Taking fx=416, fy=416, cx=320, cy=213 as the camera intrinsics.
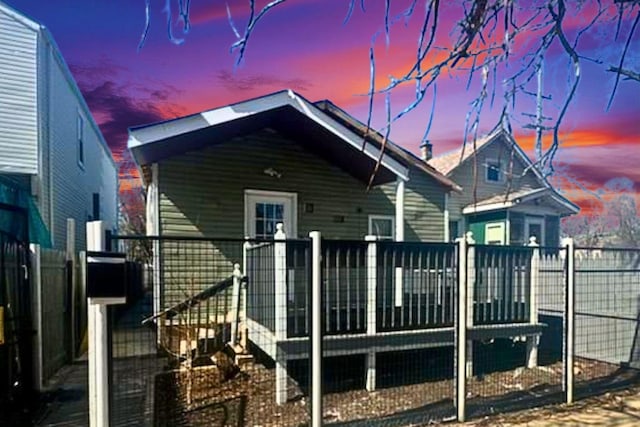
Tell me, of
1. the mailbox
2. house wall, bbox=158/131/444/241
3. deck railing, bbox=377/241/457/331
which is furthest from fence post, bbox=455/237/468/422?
house wall, bbox=158/131/444/241

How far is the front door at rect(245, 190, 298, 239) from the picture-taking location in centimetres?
775

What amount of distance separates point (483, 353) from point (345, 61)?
4.86 metres

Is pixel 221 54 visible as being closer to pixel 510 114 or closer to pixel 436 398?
pixel 510 114

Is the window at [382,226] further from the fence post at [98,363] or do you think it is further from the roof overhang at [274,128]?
the fence post at [98,363]

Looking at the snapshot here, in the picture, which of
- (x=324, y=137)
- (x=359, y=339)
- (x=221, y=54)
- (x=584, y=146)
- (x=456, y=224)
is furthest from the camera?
(x=456, y=224)

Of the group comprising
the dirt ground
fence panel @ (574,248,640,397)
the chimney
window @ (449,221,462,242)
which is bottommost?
the dirt ground

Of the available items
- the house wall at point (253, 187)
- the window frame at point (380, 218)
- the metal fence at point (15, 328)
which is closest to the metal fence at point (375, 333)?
the metal fence at point (15, 328)

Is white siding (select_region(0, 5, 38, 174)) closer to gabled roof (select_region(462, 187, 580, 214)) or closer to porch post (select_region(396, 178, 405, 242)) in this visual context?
porch post (select_region(396, 178, 405, 242))

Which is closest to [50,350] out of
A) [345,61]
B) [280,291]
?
[280,291]

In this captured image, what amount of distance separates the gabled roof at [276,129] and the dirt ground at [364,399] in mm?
3120

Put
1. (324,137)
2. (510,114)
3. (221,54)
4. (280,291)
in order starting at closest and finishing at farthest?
1. (510,114)
2. (280,291)
3. (221,54)
4. (324,137)

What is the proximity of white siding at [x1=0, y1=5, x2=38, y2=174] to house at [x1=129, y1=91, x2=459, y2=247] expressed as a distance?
7.78 feet

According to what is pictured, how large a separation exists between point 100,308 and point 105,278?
0.24 m

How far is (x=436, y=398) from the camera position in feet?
15.5
